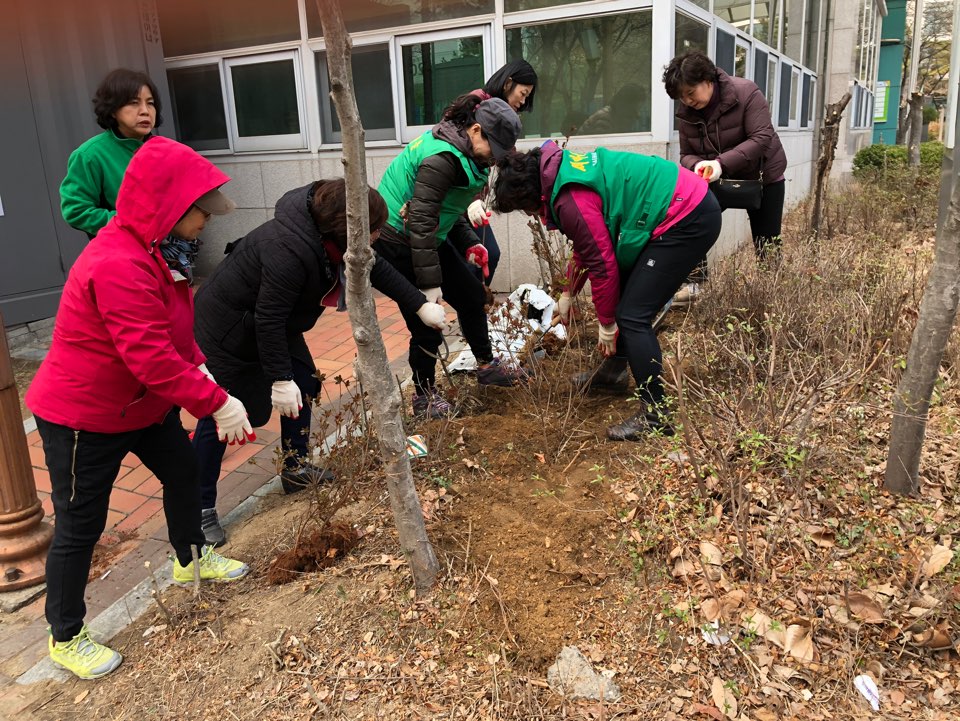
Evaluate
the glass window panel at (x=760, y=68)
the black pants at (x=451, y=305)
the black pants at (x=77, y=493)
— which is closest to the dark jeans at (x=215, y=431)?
the black pants at (x=77, y=493)

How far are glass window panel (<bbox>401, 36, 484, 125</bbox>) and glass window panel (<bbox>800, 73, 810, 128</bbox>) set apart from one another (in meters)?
7.37

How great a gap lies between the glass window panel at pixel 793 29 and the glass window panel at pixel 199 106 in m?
7.52

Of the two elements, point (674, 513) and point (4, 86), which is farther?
point (4, 86)

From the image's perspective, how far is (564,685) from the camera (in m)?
2.22

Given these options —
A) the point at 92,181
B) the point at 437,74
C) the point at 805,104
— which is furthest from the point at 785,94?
the point at 92,181

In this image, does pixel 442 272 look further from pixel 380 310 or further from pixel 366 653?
pixel 380 310

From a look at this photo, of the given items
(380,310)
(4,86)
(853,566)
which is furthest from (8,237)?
(853,566)

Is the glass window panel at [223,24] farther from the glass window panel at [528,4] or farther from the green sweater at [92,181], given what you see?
the green sweater at [92,181]

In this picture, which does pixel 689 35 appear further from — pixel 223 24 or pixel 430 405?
pixel 223 24

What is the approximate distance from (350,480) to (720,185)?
3.13 m

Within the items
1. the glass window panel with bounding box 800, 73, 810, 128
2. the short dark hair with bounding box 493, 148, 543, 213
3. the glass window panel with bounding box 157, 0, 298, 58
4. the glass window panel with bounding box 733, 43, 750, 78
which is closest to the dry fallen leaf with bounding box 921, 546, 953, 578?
the short dark hair with bounding box 493, 148, 543, 213

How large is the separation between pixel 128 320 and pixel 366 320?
695 millimetres

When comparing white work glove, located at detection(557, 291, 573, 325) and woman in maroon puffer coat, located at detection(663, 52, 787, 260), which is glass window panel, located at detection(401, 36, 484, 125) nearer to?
woman in maroon puffer coat, located at detection(663, 52, 787, 260)

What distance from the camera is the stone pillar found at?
3012 mm
